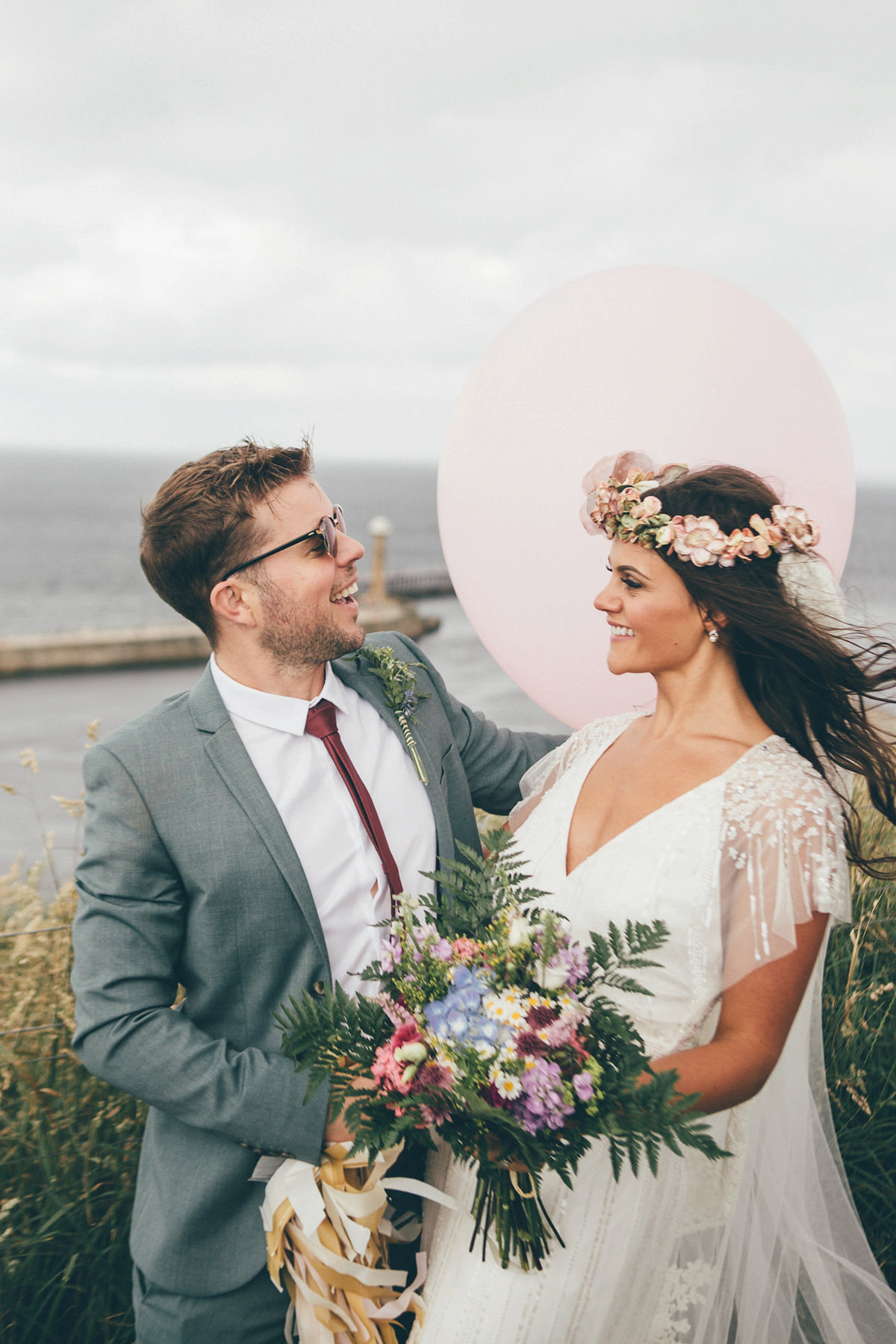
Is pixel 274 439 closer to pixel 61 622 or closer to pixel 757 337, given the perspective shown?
pixel 757 337

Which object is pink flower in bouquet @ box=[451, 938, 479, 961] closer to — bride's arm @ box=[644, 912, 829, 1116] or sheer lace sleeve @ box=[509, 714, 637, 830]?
bride's arm @ box=[644, 912, 829, 1116]

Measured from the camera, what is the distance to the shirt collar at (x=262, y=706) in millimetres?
2176

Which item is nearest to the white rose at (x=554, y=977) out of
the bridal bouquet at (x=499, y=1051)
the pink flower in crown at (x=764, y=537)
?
the bridal bouquet at (x=499, y=1051)

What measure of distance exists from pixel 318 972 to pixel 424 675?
888mm

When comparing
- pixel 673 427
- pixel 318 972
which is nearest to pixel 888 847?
pixel 673 427

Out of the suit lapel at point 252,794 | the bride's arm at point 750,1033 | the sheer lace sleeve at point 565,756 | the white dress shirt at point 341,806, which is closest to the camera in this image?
the bride's arm at point 750,1033

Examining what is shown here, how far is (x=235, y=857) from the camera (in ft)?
6.31

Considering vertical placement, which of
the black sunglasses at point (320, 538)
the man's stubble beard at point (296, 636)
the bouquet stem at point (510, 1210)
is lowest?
the bouquet stem at point (510, 1210)

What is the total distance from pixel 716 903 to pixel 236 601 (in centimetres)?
127

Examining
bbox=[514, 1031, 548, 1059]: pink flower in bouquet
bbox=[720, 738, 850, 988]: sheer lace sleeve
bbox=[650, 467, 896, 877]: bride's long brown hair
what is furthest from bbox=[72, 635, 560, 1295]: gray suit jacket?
bbox=[650, 467, 896, 877]: bride's long brown hair

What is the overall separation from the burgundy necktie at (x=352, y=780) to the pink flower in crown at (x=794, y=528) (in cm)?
110

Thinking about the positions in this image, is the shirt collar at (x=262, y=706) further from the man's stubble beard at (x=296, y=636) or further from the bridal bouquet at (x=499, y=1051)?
the bridal bouquet at (x=499, y=1051)

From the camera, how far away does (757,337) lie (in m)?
2.33

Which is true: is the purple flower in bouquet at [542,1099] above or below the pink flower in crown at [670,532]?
below
